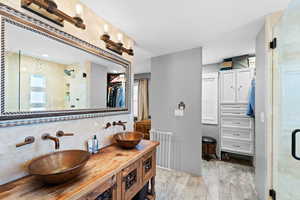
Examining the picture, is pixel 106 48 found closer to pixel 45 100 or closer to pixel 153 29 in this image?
pixel 153 29

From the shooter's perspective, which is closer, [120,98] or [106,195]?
[106,195]

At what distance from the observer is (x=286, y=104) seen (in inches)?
59.9

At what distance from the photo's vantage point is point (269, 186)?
1.59 m

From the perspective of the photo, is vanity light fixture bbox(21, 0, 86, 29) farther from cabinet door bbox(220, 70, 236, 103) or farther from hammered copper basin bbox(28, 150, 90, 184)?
cabinet door bbox(220, 70, 236, 103)

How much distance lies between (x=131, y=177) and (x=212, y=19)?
6.71 ft

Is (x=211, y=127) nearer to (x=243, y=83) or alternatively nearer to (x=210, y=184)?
(x=243, y=83)

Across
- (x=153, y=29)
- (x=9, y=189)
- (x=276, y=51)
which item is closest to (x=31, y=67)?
(x=9, y=189)

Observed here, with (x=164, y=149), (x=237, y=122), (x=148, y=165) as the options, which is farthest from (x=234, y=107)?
(x=148, y=165)

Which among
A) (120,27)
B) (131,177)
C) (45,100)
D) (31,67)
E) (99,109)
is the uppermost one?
(120,27)

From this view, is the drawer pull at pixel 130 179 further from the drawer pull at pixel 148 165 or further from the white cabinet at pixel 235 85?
the white cabinet at pixel 235 85

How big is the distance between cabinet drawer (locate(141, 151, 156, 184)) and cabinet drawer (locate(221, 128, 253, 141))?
2113mm

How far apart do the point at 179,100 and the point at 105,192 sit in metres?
2.05

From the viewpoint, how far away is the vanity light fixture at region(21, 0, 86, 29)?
983mm

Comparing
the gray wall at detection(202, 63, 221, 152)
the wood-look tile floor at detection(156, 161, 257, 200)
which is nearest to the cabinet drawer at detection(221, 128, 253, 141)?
the gray wall at detection(202, 63, 221, 152)
